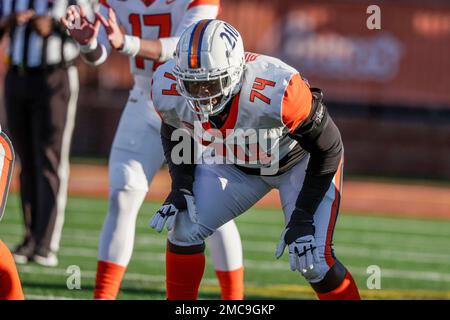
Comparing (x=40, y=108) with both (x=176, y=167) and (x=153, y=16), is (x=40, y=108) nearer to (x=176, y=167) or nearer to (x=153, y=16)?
(x=153, y=16)

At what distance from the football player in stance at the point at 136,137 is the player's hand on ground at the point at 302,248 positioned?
0.80m

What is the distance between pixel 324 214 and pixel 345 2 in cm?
1148

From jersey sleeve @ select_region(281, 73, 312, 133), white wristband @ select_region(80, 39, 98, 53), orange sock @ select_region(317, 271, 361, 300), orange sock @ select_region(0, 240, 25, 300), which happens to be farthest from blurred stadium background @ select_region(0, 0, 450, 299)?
orange sock @ select_region(0, 240, 25, 300)

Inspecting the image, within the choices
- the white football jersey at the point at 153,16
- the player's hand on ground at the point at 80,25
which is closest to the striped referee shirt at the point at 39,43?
the white football jersey at the point at 153,16

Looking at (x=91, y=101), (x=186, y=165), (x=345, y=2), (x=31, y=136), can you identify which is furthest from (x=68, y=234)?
(x=345, y=2)

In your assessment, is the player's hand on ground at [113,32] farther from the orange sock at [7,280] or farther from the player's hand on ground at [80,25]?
the orange sock at [7,280]

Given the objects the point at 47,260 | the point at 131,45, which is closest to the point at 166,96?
the point at 131,45

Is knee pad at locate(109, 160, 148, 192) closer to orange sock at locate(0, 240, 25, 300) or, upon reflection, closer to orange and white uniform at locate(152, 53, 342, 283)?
orange and white uniform at locate(152, 53, 342, 283)

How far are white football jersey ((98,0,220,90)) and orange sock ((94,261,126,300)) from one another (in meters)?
0.87

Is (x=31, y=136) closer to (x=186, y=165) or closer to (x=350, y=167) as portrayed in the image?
(x=186, y=165)

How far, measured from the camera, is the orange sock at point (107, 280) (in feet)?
14.3

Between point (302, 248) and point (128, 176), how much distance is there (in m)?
1.09

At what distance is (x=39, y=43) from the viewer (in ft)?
20.1

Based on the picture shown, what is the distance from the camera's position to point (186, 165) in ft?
13.3
